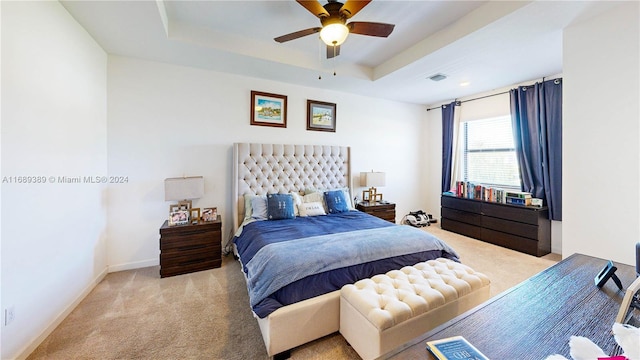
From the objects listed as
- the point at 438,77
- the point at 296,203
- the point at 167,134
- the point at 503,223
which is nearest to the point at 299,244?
the point at 296,203

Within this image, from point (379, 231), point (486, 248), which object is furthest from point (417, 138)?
point (379, 231)

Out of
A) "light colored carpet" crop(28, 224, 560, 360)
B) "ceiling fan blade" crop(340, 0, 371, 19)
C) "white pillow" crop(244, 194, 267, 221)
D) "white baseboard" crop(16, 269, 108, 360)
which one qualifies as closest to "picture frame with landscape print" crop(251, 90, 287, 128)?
"white pillow" crop(244, 194, 267, 221)

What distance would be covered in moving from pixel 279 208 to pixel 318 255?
1.42 meters

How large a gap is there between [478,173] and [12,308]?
242 inches

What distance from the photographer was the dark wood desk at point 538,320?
80 cm

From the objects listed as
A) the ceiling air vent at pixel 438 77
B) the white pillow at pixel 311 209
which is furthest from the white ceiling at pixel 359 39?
the white pillow at pixel 311 209

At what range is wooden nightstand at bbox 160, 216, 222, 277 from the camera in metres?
2.82

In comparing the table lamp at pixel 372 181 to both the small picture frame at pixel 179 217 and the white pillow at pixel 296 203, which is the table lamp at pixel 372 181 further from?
the small picture frame at pixel 179 217

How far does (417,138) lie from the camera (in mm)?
5387

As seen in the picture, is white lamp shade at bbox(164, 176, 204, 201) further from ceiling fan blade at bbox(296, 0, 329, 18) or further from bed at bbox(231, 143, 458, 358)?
ceiling fan blade at bbox(296, 0, 329, 18)

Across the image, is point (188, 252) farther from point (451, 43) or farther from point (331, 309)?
point (451, 43)

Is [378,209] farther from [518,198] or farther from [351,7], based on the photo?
[351,7]

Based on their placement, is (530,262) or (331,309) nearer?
(331,309)

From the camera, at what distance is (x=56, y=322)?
1979 millimetres
